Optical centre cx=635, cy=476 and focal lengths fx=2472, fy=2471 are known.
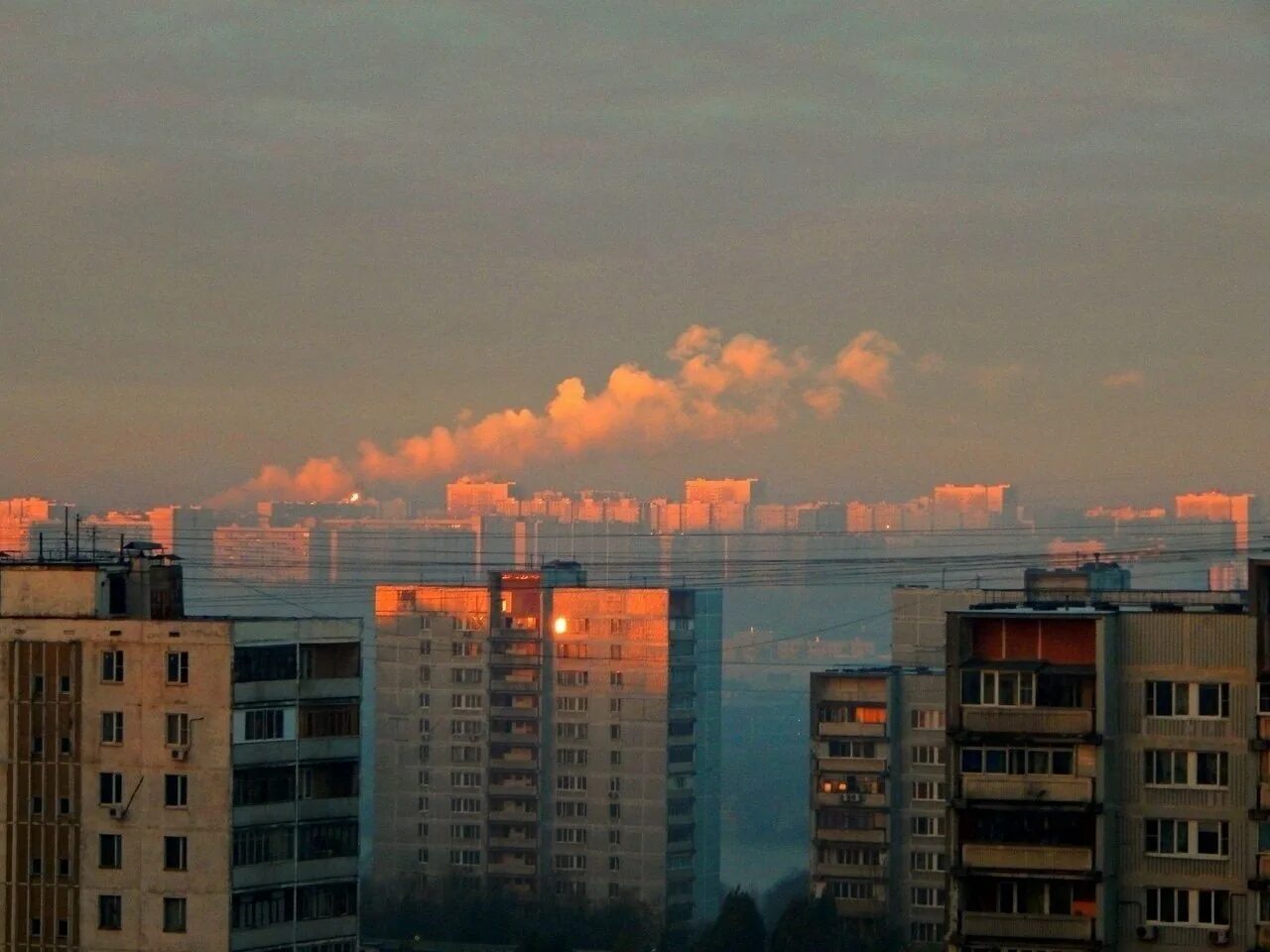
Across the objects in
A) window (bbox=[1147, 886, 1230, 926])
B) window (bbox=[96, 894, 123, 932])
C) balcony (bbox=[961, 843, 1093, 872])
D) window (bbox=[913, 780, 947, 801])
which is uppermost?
balcony (bbox=[961, 843, 1093, 872])

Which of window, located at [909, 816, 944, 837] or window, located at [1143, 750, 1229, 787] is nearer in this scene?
window, located at [1143, 750, 1229, 787]

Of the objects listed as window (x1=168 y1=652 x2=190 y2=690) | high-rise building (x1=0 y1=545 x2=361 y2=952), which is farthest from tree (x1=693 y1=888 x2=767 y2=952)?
window (x1=168 y1=652 x2=190 y2=690)

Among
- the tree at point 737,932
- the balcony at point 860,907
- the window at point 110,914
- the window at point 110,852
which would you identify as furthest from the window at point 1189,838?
the tree at point 737,932

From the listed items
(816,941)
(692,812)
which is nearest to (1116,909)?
(816,941)

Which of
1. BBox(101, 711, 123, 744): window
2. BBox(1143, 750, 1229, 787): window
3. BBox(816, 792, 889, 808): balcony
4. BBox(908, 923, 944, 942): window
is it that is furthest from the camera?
BBox(816, 792, 889, 808): balcony

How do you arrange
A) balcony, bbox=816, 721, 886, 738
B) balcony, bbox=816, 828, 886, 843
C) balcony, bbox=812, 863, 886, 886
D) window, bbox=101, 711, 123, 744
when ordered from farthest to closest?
1. balcony, bbox=816, 721, 886, 738
2. balcony, bbox=812, 863, 886, 886
3. balcony, bbox=816, 828, 886, 843
4. window, bbox=101, 711, 123, 744

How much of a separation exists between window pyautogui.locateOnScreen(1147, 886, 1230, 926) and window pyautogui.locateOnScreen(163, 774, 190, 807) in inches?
682

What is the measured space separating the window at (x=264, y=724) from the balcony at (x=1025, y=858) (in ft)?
46.5

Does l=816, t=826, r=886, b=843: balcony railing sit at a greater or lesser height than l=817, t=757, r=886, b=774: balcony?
lesser

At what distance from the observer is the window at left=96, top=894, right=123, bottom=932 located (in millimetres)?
42875

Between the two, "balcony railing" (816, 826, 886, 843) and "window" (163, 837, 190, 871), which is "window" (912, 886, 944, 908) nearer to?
"balcony railing" (816, 826, 886, 843)

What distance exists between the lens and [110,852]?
43281 mm

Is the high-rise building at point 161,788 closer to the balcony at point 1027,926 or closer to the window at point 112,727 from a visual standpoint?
the window at point 112,727

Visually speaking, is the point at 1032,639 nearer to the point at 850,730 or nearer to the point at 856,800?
the point at 856,800
